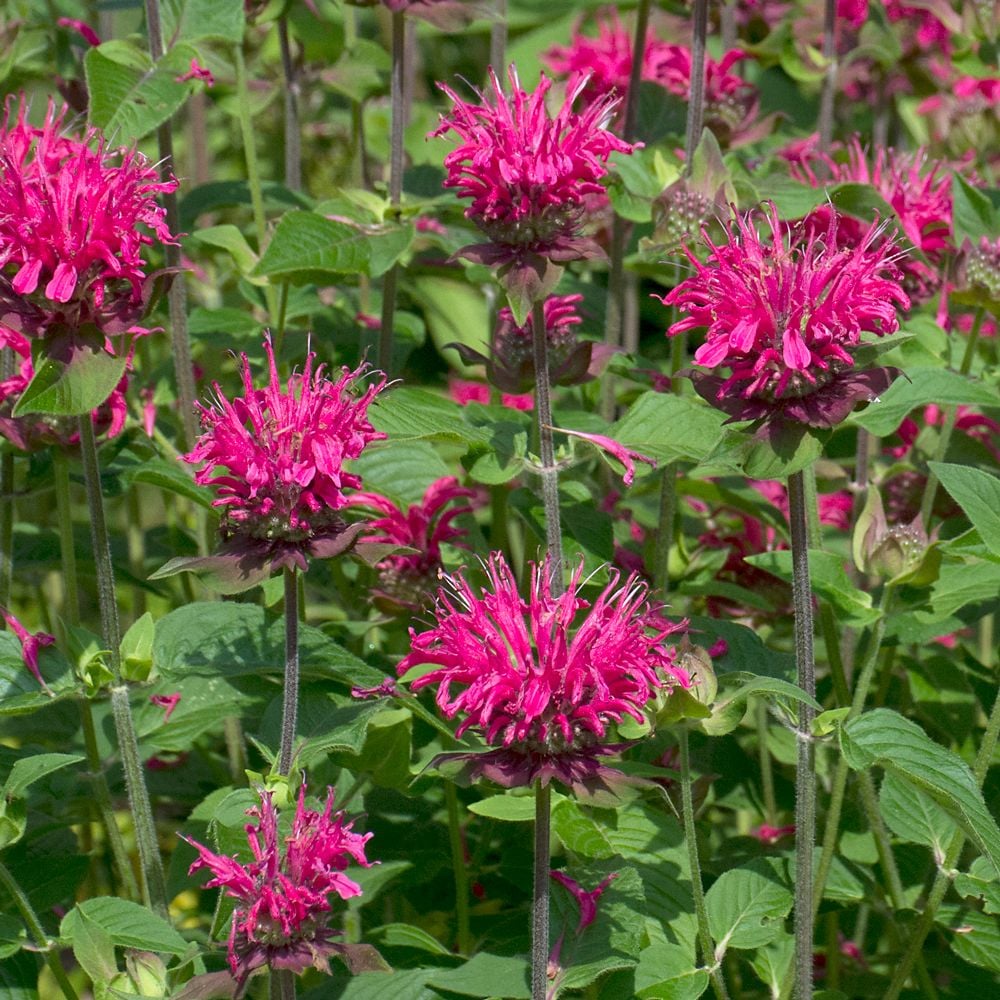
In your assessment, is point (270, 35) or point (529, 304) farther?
point (270, 35)

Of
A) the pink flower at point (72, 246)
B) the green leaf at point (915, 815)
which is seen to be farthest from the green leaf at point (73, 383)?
the green leaf at point (915, 815)

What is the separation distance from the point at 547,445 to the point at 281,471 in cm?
31

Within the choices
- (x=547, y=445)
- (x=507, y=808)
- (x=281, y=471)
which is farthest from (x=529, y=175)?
(x=507, y=808)

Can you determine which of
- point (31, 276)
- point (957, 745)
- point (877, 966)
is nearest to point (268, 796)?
point (31, 276)

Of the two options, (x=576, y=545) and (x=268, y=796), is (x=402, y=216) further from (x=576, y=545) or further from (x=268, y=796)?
(x=268, y=796)

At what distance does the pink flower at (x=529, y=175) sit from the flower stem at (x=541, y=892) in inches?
19.8

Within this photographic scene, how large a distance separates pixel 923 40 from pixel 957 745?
1.40 metres

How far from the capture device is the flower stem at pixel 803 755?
4.13ft

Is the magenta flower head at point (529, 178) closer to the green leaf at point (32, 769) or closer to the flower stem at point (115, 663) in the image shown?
the flower stem at point (115, 663)

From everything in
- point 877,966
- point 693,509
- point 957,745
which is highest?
point 693,509

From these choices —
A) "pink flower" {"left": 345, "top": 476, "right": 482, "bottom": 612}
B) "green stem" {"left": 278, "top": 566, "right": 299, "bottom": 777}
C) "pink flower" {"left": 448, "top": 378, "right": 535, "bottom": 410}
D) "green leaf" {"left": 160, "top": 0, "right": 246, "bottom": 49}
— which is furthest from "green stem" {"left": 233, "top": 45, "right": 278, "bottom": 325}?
"green stem" {"left": 278, "top": 566, "right": 299, "bottom": 777}

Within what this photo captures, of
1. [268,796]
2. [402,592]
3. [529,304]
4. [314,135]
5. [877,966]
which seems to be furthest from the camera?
[314,135]

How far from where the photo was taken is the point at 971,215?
173cm

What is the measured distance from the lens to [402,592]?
1711 millimetres
